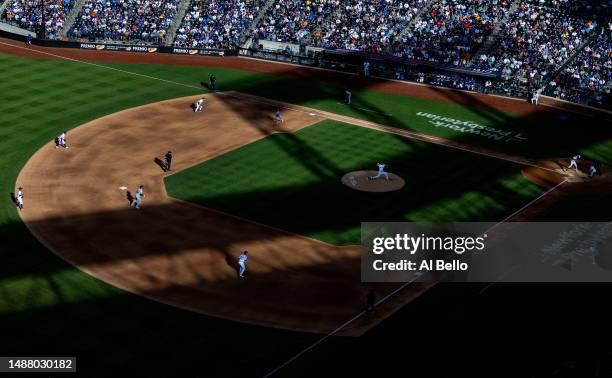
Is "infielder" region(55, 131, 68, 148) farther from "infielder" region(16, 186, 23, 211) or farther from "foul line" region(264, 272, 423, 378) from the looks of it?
"foul line" region(264, 272, 423, 378)

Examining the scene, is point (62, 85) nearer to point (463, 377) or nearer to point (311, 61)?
point (311, 61)

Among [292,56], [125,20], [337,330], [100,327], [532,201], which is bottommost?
[337,330]

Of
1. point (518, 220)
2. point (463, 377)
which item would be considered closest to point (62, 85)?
point (518, 220)

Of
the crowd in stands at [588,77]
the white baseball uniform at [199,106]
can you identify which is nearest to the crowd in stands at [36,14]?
the white baseball uniform at [199,106]

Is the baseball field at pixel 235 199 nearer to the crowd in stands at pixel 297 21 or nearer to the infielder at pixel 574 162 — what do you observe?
the infielder at pixel 574 162

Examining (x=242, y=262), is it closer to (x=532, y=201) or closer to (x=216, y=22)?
(x=532, y=201)

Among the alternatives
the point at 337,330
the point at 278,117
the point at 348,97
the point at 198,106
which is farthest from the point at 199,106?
the point at 337,330

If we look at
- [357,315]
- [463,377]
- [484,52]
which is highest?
[484,52]
